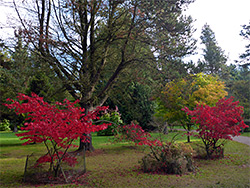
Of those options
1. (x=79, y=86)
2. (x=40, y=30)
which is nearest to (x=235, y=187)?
(x=79, y=86)

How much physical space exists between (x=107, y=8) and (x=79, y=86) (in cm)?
406

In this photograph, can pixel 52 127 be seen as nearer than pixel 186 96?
Yes

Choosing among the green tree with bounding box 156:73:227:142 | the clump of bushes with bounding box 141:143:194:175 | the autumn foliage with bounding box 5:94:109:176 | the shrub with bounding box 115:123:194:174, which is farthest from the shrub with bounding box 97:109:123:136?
the autumn foliage with bounding box 5:94:109:176

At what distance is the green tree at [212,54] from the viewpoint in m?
42.8

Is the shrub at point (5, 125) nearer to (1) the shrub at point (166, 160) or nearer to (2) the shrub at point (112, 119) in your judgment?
(2) the shrub at point (112, 119)

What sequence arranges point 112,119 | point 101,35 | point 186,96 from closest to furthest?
point 101,35 < point 186,96 < point 112,119

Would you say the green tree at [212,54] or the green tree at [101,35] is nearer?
the green tree at [101,35]

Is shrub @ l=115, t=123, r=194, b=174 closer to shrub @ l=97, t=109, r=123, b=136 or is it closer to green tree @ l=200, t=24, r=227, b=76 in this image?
shrub @ l=97, t=109, r=123, b=136

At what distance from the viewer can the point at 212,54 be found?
43688 mm

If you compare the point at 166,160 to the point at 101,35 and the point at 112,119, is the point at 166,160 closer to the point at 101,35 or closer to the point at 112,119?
the point at 101,35

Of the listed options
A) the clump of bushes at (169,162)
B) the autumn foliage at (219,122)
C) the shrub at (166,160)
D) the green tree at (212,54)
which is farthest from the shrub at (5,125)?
the green tree at (212,54)

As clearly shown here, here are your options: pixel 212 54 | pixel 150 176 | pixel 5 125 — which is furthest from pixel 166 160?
pixel 212 54

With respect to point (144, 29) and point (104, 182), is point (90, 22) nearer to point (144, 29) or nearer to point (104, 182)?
point (144, 29)

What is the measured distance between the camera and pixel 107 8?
9766 millimetres
